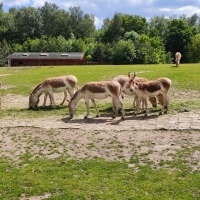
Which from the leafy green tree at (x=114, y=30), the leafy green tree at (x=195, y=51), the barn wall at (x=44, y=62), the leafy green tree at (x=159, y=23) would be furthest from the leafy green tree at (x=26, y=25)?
the leafy green tree at (x=195, y=51)

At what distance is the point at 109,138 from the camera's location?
1332 cm

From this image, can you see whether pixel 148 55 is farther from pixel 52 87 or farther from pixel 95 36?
pixel 52 87

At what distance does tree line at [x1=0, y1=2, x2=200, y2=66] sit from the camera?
277ft

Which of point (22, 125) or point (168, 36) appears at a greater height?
point (168, 36)

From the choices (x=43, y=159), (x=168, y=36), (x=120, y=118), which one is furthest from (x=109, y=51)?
(x=43, y=159)

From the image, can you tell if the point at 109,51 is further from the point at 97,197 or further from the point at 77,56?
the point at 97,197

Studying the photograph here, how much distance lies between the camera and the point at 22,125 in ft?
51.1

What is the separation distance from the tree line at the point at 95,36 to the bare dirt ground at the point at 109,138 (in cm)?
6368

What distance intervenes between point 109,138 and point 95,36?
10404 cm

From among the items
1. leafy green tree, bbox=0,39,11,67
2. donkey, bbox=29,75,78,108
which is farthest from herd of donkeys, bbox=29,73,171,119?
leafy green tree, bbox=0,39,11,67

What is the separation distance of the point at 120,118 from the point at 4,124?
16.3 feet

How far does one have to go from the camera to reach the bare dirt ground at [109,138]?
11.6 meters

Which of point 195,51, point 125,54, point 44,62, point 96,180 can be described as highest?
point 195,51

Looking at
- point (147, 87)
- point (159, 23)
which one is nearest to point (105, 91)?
point (147, 87)
